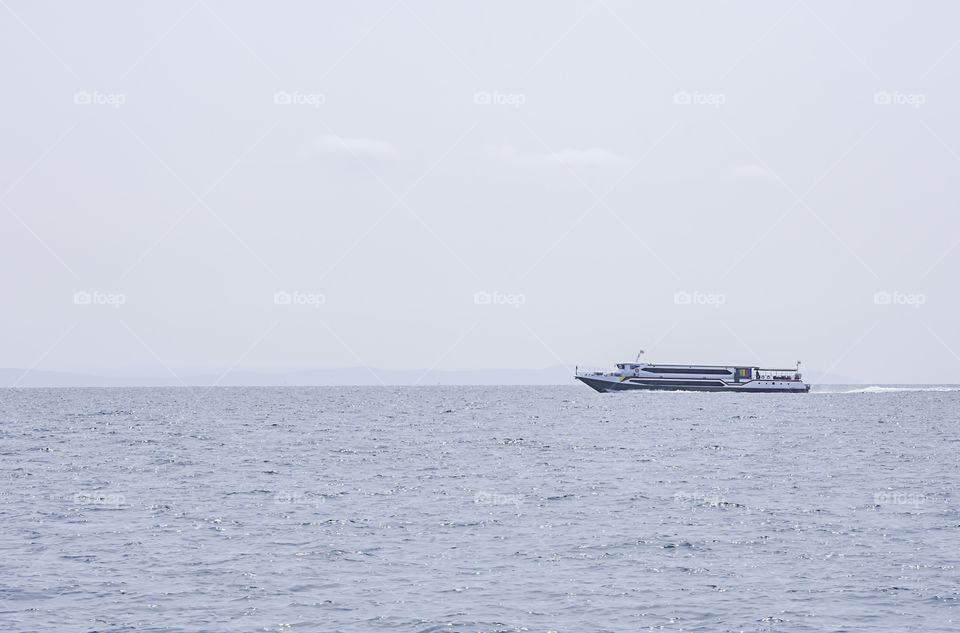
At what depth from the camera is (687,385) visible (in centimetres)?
17400

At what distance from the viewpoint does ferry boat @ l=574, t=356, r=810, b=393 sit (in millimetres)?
171875

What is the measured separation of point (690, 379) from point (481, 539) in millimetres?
147494

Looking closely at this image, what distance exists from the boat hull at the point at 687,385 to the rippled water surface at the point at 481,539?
102 meters

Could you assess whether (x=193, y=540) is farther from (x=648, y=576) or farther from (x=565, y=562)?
(x=648, y=576)

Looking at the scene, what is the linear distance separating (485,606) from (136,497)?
25.4 metres

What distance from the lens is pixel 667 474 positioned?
174ft

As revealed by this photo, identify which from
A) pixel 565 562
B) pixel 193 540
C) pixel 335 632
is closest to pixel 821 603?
pixel 565 562
